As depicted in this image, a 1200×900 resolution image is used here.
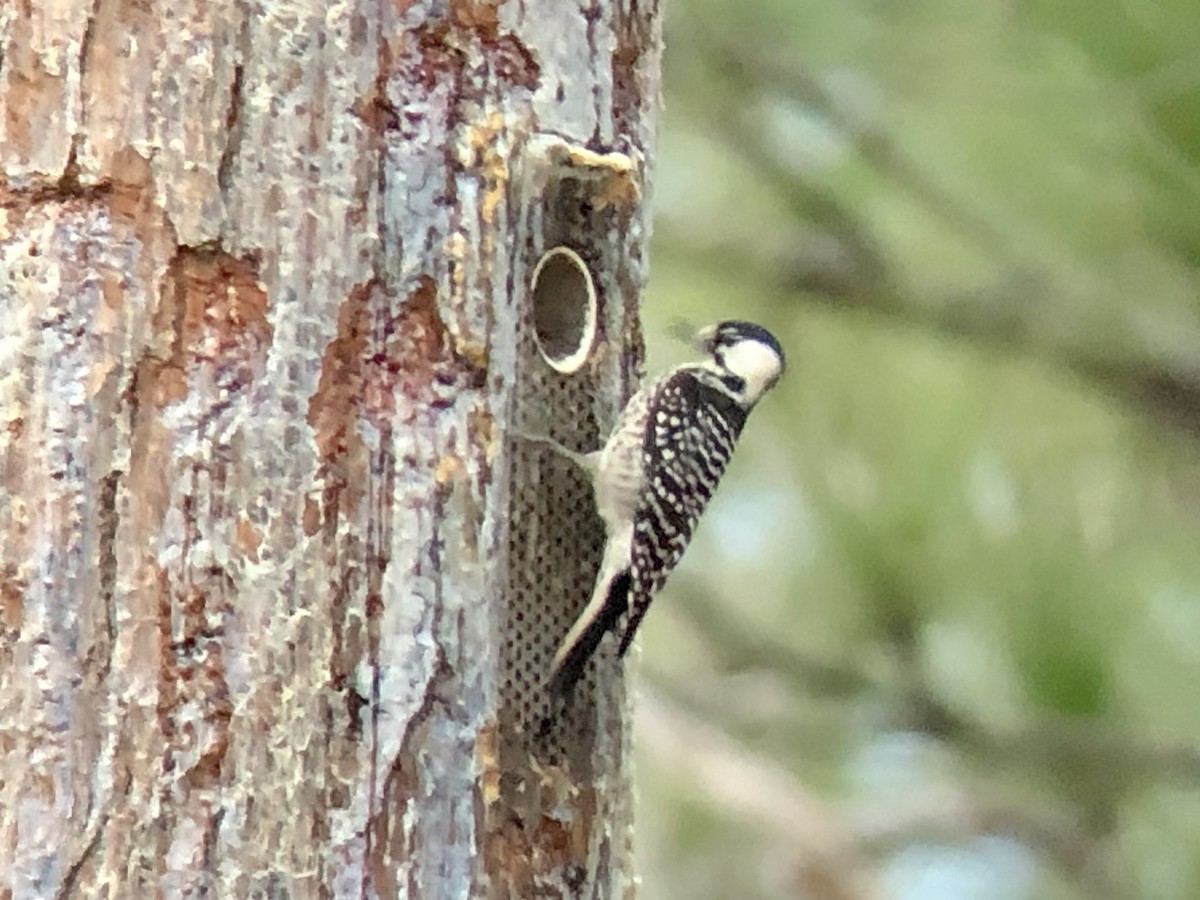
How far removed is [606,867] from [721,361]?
→ 843 mm

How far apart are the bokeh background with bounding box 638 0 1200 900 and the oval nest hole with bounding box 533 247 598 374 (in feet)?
4.31

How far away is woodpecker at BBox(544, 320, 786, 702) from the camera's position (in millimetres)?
1688

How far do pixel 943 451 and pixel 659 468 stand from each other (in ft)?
4.98

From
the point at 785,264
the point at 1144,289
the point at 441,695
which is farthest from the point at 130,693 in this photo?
the point at 1144,289

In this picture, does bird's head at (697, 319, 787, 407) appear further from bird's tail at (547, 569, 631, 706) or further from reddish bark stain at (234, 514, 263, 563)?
reddish bark stain at (234, 514, 263, 563)

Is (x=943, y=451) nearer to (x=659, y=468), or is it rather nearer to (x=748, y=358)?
(x=748, y=358)

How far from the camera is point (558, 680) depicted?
1629mm

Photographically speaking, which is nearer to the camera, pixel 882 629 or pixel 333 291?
pixel 333 291

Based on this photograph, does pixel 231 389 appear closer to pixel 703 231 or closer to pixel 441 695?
pixel 441 695

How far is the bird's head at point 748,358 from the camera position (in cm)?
229

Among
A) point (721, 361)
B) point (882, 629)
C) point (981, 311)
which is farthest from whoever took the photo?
point (882, 629)

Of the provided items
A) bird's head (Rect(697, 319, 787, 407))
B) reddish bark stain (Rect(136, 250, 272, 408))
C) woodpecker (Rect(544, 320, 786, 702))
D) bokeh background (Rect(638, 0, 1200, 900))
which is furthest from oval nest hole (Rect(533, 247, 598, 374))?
bokeh background (Rect(638, 0, 1200, 900))

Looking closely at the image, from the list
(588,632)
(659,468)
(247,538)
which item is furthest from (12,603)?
(659,468)

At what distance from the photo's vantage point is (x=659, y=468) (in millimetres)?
1927
